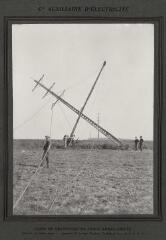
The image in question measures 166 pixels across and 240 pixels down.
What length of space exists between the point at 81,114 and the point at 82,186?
544 mm

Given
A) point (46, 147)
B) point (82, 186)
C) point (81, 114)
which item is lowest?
point (82, 186)

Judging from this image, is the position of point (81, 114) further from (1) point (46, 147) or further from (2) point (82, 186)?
(2) point (82, 186)

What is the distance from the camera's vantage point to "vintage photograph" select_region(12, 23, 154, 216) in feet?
8.23

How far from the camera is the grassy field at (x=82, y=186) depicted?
2.50 meters

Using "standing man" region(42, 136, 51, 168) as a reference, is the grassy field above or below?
below

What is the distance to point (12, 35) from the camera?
2.52 meters

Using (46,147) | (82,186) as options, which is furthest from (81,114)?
(82,186)

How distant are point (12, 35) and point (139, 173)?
55.6 inches

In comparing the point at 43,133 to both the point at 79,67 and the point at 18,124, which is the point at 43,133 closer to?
the point at 18,124

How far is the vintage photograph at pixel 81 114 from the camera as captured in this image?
8.23 ft

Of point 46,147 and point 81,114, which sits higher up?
point 81,114

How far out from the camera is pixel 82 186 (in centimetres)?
251

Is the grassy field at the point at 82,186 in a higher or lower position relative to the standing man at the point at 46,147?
lower
